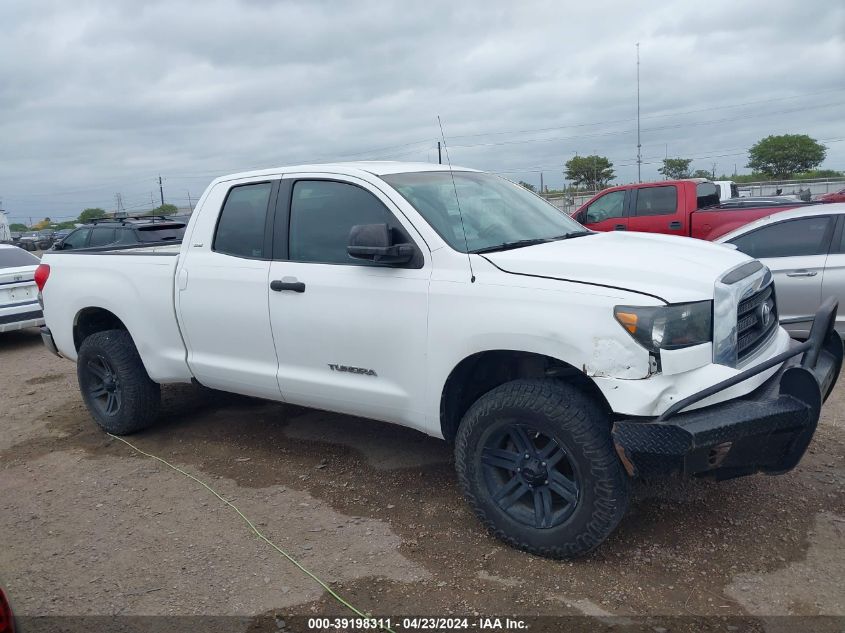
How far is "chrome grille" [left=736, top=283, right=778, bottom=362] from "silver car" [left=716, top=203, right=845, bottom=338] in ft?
9.47

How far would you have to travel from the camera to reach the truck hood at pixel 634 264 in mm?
3332

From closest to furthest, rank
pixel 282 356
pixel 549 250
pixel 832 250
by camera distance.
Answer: pixel 549 250
pixel 282 356
pixel 832 250

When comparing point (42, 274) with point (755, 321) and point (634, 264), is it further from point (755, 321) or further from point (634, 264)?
point (755, 321)

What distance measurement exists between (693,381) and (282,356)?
2.39 m

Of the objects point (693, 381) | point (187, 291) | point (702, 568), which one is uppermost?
point (187, 291)

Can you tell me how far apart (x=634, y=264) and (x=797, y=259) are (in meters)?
4.27

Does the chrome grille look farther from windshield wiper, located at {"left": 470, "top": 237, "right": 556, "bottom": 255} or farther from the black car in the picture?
the black car

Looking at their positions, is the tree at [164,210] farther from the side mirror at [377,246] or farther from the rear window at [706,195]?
the side mirror at [377,246]

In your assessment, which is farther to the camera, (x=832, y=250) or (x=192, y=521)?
(x=832, y=250)

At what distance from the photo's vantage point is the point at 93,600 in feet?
11.5

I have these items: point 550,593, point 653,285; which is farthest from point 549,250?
point 550,593

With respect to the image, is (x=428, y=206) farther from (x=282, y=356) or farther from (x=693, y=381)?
(x=693, y=381)

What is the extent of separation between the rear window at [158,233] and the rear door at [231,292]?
7.27 meters

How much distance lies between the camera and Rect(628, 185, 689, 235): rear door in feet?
37.0
